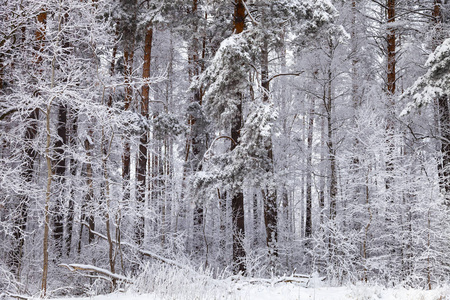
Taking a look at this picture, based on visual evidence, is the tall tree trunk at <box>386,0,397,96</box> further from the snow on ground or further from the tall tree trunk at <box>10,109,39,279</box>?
the tall tree trunk at <box>10,109,39,279</box>

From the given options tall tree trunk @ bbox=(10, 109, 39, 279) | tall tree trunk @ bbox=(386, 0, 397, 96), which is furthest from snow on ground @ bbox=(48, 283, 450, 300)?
tall tree trunk @ bbox=(386, 0, 397, 96)

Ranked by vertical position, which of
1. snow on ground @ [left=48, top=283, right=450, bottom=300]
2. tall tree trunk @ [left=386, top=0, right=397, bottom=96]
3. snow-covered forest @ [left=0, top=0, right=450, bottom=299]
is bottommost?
snow on ground @ [left=48, top=283, right=450, bottom=300]

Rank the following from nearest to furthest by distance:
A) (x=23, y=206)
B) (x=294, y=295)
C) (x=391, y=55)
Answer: (x=294, y=295), (x=23, y=206), (x=391, y=55)

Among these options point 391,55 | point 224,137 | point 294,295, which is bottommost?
point 294,295

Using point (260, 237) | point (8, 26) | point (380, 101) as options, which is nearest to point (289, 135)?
point (380, 101)

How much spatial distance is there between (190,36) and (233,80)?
3.79m

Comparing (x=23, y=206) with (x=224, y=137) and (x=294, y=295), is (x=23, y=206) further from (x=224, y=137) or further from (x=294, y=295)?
(x=294, y=295)

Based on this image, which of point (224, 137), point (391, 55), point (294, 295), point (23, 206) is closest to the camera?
point (294, 295)

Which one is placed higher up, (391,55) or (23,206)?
(391,55)

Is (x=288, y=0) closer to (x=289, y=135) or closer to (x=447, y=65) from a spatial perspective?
(x=447, y=65)

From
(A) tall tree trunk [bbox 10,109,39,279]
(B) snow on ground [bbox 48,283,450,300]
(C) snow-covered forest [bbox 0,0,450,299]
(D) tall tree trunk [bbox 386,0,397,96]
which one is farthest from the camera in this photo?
(D) tall tree trunk [bbox 386,0,397,96]

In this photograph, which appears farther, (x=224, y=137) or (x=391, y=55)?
(x=391, y=55)

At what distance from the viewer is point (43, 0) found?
6379mm

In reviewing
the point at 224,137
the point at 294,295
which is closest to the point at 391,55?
the point at 224,137
